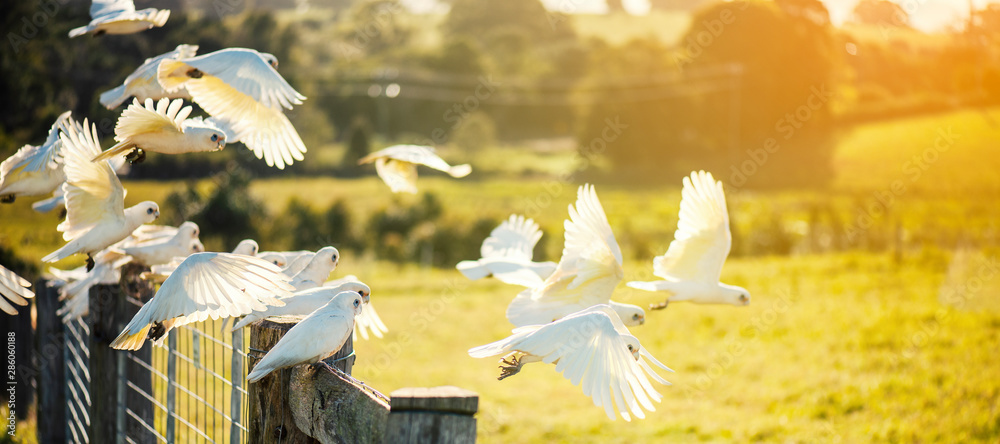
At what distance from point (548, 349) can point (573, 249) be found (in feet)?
2.50

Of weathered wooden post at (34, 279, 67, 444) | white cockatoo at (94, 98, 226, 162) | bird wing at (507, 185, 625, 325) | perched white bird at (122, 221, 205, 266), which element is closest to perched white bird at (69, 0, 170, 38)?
white cockatoo at (94, 98, 226, 162)

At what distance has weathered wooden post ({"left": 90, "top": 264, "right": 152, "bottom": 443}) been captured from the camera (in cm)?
320

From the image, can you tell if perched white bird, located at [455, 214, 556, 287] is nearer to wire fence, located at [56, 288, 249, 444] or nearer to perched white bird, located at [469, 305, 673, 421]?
perched white bird, located at [469, 305, 673, 421]

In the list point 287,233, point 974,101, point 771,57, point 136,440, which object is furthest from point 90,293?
point 771,57

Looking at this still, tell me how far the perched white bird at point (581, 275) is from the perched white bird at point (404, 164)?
53 centimetres

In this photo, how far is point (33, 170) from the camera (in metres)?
Result: 2.80

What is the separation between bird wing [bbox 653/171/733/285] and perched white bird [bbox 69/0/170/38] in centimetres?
227

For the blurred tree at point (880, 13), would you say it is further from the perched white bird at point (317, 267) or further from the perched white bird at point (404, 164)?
the perched white bird at point (317, 267)

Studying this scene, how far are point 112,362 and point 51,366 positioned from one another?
152cm

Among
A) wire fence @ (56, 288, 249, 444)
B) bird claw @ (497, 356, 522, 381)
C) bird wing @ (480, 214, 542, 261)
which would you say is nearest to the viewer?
bird claw @ (497, 356, 522, 381)

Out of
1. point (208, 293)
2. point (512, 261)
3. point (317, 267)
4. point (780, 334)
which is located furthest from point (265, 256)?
point (780, 334)

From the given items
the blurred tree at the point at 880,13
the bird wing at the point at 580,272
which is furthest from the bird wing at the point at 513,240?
the blurred tree at the point at 880,13

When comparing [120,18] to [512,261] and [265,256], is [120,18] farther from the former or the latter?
[512,261]

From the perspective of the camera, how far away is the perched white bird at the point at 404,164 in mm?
2979
